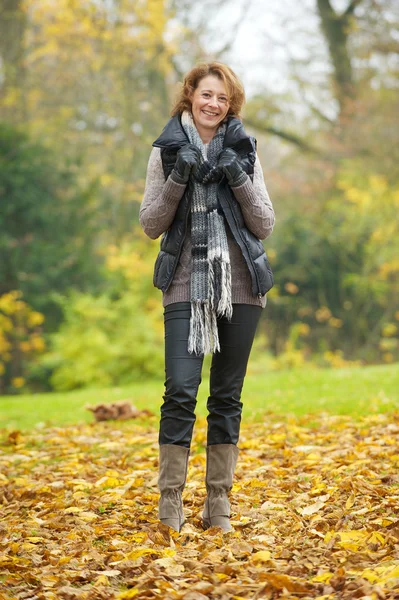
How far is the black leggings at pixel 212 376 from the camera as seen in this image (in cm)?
333

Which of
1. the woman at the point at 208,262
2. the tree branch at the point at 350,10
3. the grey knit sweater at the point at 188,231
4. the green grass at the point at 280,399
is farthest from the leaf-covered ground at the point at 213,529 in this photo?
the tree branch at the point at 350,10

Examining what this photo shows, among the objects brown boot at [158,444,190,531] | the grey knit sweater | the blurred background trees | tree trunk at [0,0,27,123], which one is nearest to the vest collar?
the grey knit sweater

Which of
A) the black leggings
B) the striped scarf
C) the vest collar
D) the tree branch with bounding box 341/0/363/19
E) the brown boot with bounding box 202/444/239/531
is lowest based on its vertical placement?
the brown boot with bounding box 202/444/239/531

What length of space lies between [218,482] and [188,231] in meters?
1.15

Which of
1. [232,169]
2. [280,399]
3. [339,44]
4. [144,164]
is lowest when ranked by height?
[280,399]

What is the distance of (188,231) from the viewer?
3.48 meters

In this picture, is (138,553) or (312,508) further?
(312,508)

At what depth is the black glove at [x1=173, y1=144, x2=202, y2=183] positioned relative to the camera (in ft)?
10.8

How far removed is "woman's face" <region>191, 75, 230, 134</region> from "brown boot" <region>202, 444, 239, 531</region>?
149cm

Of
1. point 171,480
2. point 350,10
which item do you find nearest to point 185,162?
point 171,480

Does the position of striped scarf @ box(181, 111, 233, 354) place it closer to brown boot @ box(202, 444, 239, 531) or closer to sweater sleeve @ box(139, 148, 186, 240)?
sweater sleeve @ box(139, 148, 186, 240)

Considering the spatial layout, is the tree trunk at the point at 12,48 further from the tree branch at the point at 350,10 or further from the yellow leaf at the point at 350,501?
the yellow leaf at the point at 350,501

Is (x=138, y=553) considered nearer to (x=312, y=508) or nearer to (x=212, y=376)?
(x=212, y=376)

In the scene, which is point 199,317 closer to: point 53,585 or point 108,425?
point 53,585
